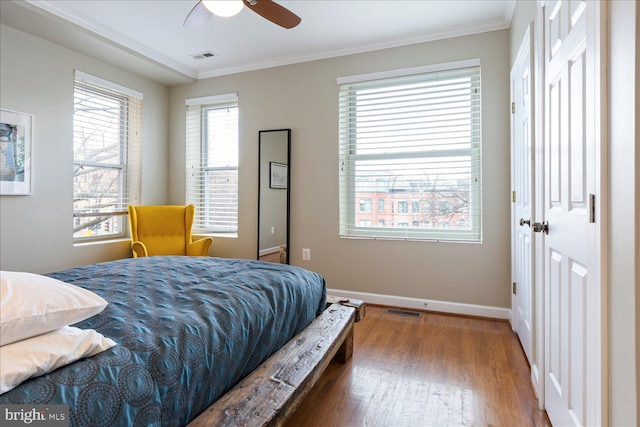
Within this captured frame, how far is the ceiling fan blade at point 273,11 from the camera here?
1.95 m

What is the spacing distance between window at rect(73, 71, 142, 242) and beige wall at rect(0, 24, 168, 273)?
0.41 feet

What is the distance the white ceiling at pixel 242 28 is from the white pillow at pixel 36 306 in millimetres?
2543

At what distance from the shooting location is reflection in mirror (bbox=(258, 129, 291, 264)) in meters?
3.81

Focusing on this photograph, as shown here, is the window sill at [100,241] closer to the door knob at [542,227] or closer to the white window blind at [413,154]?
the white window blind at [413,154]

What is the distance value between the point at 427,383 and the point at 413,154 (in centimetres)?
207

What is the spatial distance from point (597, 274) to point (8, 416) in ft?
5.30

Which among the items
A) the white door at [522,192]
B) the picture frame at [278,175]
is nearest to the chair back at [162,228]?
the picture frame at [278,175]

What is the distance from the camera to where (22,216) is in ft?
9.62

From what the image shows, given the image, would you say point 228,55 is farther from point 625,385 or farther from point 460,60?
point 625,385

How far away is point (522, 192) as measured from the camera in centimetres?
244

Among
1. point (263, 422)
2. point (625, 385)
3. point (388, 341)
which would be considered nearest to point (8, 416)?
point (263, 422)

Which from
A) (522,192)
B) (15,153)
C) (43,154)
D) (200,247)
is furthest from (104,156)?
(522,192)

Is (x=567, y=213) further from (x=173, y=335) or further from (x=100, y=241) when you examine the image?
(x=100, y=241)

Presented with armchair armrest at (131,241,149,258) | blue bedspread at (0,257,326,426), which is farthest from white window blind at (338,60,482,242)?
armchair armrest at (131,241,149,258)
